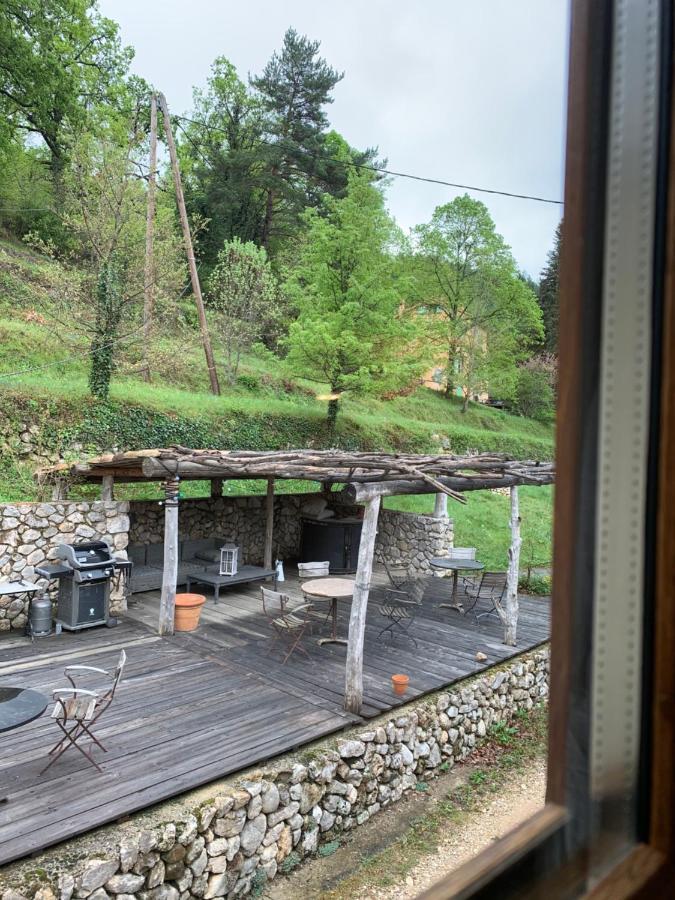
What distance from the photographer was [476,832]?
20.9ft

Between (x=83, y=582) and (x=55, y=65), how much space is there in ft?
86.6

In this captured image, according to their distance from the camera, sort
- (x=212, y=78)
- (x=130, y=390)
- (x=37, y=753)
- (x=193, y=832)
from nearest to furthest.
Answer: (x=193, y=832)
(x=37, y=753)
(x=130, y=390)
(x=212, y=78)

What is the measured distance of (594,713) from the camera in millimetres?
803

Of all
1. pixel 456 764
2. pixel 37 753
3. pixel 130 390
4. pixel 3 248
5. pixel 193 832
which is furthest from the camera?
pixel 3 248

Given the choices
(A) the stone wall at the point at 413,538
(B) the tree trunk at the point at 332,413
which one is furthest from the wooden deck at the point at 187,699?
(B) the tree trunk at the point at 332,413

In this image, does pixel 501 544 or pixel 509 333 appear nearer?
pixel 501 544

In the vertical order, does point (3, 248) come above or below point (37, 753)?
above

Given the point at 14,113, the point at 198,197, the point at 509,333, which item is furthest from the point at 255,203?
the point at 509,333

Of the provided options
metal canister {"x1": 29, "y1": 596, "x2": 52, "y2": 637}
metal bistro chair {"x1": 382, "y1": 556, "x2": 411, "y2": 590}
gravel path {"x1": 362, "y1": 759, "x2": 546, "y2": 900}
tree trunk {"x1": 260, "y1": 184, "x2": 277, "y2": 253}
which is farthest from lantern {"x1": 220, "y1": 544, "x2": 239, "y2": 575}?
tree trunk {"x1": 260, "y1": 184, "x2": 277, "y2": 253}

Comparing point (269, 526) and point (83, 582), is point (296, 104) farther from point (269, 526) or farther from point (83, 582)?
point (83, 582)

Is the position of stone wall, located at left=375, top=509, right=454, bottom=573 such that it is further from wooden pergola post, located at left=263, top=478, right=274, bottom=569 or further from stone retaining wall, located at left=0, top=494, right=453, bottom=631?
wooden pergola post, located at left=263, top=478, right=274, bottom=569

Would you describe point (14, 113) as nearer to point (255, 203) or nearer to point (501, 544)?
point (255, 203)

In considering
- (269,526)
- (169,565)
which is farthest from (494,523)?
(169,565)

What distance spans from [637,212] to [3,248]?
26.7 metres
